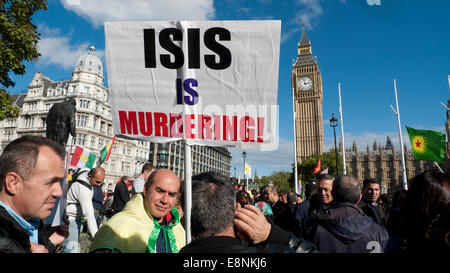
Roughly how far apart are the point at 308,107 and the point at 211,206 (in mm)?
90067

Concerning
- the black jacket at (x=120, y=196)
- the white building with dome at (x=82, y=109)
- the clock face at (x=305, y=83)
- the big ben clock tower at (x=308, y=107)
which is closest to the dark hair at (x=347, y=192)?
the black jacket at (x=120, y=196)

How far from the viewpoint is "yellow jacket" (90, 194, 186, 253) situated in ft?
7.06

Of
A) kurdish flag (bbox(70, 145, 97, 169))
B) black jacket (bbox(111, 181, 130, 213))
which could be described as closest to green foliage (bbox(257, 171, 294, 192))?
kurdish flag (bbox(70, 145, 97, 169))

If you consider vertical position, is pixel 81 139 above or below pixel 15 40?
above

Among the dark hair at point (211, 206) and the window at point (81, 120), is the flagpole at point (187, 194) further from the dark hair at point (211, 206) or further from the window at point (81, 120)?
the window at point (81, 120)

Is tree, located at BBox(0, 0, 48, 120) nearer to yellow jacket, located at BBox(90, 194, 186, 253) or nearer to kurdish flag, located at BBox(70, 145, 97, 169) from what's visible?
kurdish flag, located at BBox(70, 145, 97, 169)

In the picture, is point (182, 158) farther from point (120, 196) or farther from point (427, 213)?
point (427, 213)

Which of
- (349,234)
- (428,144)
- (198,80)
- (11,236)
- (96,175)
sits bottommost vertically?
(349,234)

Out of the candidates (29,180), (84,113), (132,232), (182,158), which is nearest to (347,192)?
(132,232)

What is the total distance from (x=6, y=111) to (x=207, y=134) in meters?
9.51

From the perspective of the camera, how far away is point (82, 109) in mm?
51719

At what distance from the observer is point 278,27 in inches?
105

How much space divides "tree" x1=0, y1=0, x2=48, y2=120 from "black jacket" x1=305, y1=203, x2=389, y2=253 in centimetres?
998
